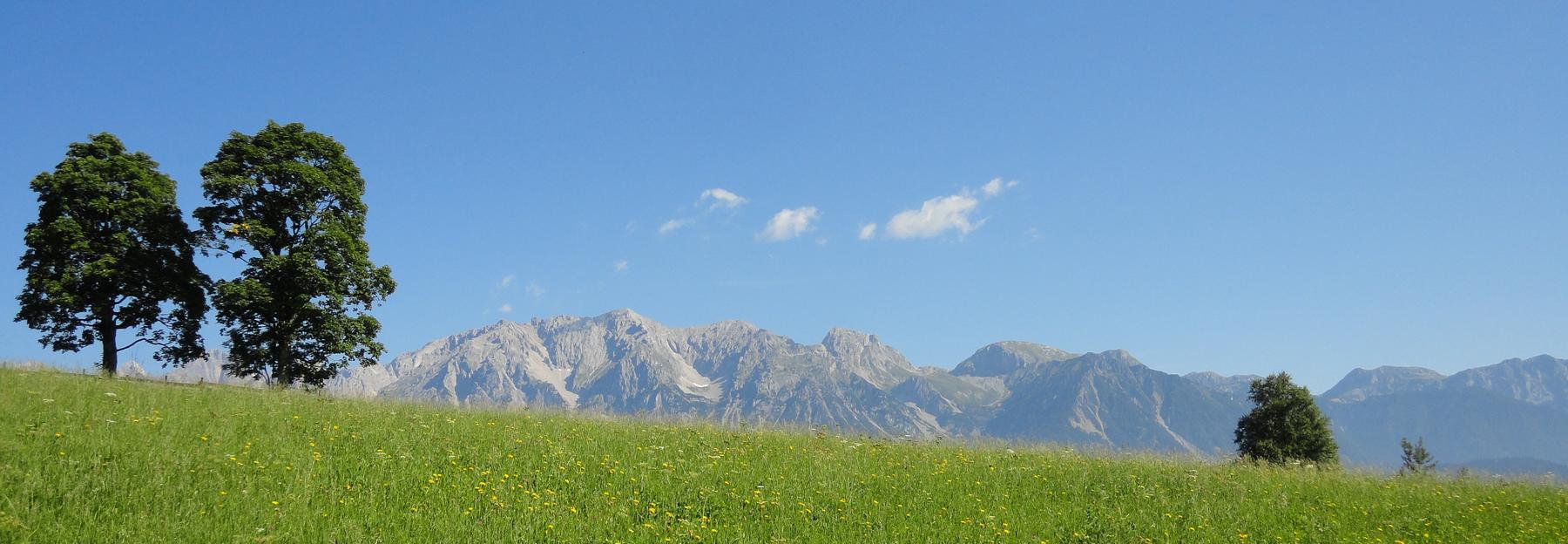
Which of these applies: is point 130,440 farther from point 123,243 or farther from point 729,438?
point 123,243

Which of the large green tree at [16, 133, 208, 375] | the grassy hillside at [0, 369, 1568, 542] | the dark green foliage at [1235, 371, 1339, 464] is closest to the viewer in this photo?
the grassy hillside at [0, 369, 1568, 542]

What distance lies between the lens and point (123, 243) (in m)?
30.2

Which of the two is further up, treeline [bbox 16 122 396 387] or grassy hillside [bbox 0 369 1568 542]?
treeline [bbox 16 122 396 387]

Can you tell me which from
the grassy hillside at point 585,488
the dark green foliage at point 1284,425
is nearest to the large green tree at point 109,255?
the grassy hillside at point 585,488

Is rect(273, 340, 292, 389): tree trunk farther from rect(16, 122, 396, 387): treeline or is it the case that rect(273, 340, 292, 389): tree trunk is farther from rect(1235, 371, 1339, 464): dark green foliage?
rect(1235, 371, 1339, 464): dark green foliage

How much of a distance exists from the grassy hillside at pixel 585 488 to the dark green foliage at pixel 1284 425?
2485cm

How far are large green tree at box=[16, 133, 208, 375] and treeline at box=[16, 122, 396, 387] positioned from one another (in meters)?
0.05

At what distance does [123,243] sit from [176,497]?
91.3 feet

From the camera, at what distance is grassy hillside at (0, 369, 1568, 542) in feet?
32.7

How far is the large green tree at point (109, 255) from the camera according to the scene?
29438 mm

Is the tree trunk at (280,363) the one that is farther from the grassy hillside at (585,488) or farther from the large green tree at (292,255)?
the grassy hillside at (585,488)

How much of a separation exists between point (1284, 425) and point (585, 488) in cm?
4413

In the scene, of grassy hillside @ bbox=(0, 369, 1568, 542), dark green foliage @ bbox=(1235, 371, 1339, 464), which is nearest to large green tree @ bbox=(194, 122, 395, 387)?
grassy hillside @ bbox=(0, 369, 1568, 542)

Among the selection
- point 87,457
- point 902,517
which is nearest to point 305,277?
point 87,457
